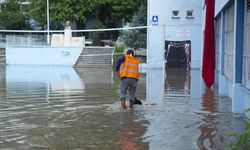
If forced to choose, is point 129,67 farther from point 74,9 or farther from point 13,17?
point 13,17

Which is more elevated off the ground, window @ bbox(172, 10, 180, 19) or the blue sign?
window @ bbox(172, 10, 180, 19)

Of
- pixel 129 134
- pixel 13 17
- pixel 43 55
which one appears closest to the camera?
pixel 129 134

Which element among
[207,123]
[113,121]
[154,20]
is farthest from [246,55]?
[154,20]

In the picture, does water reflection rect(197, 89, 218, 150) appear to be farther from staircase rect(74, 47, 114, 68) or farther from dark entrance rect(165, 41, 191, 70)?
staircase rect(74, 47, 114, 68)

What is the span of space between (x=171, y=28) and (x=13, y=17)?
27.9 meters

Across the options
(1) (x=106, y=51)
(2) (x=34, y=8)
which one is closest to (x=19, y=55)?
(1) (x=106, y=51)

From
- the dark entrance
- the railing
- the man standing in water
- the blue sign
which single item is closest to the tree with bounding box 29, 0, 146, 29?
the railing

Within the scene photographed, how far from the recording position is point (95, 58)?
152 ft

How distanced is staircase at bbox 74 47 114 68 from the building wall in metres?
5.76

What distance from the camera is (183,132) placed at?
1043 cm

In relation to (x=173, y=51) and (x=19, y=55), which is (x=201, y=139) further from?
(x=19, y=55)

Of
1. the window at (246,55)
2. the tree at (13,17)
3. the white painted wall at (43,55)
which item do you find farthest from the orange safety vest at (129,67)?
the tree at (13,17)

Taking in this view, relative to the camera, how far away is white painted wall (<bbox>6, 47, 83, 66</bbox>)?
45344mm

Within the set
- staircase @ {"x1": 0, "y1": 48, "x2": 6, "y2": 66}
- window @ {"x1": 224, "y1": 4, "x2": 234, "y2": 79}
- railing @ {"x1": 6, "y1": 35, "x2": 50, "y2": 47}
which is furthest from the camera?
staircase @ {"x1": 0, "y1": 48, "x2": 6, "y2": 66}
